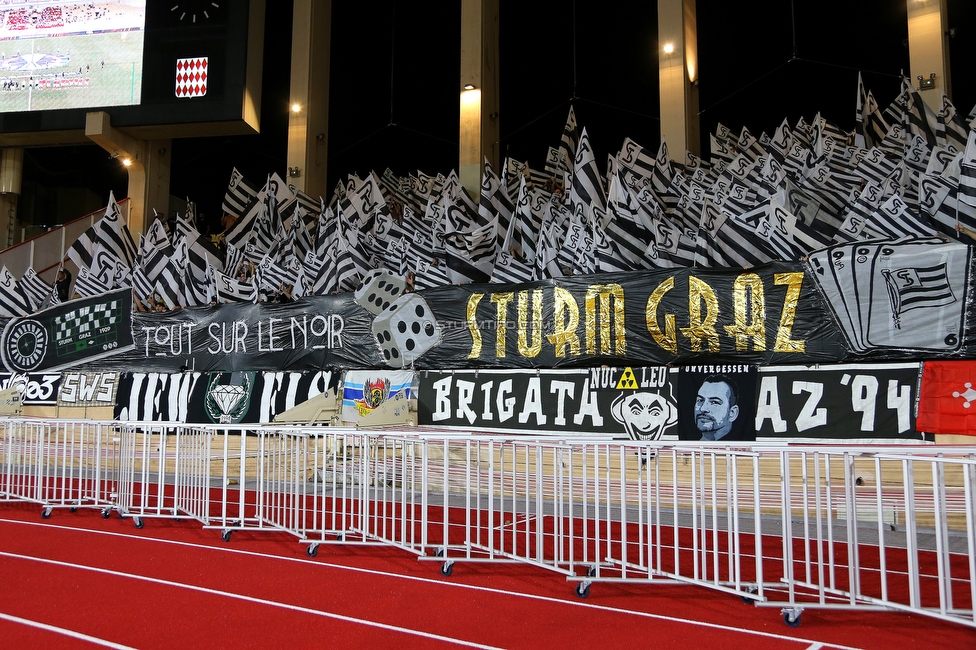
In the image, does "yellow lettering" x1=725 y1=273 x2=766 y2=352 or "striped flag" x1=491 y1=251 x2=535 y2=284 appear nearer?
"yellow lettering" x1=725 y1=273 x2=766 y2=352

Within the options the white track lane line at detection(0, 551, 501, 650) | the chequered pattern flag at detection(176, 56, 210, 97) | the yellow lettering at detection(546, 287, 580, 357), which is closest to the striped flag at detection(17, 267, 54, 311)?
the chequered pattern flag at detection(176, 56, 210, 97)

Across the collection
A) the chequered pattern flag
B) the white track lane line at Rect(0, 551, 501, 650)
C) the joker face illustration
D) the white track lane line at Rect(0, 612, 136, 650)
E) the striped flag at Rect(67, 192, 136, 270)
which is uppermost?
the chequered pattern flag

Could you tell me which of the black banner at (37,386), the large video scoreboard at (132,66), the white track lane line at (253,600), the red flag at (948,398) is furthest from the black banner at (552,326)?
the white track lane line at (253,600)

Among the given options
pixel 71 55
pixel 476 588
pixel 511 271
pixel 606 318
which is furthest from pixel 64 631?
pixel 71 55

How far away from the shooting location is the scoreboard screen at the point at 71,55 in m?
19.9

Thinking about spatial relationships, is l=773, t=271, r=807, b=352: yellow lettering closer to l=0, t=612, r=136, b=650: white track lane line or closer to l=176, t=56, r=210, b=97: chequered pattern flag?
l=0, t=612, r=136, b=650: white track lane line

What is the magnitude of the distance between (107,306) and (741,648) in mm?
15479

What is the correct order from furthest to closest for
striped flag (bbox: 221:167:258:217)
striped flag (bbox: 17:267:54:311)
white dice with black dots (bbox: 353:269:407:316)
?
striped flag (bbox: 221:167:258:217), striped flag (bbox: 17:267:54:311), white dice with black dots (bbox: 353:269:407:316)

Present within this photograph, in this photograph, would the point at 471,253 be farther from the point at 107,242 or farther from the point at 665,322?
the point at 107,242

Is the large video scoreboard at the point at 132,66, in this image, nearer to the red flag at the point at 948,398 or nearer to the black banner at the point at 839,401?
the black banner at the point at 839,401

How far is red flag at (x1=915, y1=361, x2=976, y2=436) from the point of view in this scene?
28.3ft

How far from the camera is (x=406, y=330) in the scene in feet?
43.1

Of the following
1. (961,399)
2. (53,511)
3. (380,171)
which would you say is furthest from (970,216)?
(380,171)

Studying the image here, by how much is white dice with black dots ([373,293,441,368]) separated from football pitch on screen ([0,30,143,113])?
1125cm
